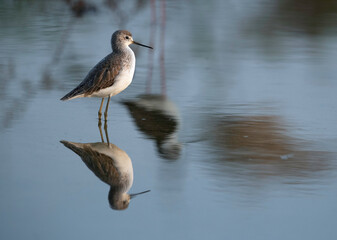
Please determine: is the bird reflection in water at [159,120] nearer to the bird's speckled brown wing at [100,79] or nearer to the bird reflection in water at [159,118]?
the bird reflection in water at [159,118]

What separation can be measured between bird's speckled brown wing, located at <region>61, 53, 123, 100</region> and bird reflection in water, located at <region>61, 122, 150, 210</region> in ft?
2.21

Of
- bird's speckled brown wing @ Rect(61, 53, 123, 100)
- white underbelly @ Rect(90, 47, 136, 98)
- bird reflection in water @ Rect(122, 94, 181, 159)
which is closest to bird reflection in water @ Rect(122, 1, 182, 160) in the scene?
bird reflection in water @ Rect(122, 94, 181, 159)

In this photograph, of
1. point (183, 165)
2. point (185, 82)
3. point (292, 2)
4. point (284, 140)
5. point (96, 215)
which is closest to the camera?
point (96, 215)

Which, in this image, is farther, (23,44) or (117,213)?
(23,44)

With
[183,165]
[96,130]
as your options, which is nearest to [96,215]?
[183,165]

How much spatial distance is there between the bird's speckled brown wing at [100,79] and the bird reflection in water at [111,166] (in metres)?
0.67

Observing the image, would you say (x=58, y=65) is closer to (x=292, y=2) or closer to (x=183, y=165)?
(x=183, y=165)

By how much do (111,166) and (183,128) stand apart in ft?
4.25

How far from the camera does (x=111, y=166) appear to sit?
5.57 meters

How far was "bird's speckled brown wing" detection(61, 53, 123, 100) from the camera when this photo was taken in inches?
Result: 274

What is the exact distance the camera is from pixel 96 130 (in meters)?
6.64

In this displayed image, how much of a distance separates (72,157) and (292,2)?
916 cm

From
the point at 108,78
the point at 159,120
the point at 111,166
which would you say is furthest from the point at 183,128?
the point at 111,166

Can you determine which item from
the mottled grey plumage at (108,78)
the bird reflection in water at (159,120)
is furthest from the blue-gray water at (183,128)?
the mottled grey plumage at (108,78)
